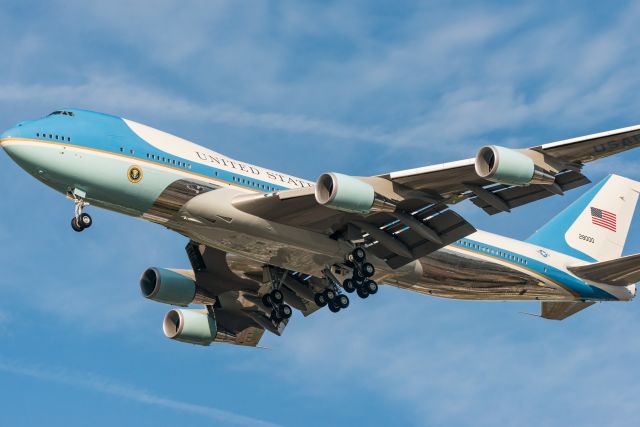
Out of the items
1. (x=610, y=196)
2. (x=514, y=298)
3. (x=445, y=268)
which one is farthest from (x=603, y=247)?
(x=445, y=268)

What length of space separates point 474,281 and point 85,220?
1604 centimetres

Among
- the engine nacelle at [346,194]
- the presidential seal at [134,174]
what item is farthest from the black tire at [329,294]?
the presidential seal at [134,174]

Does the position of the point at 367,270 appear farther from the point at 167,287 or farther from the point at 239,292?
the point at 167,287

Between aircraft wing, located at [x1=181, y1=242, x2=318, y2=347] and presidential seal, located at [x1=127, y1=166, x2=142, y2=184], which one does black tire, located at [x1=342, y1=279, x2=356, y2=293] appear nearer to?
aircraft wing, located at [x1=181, y1=242, x2=318, y2=347]

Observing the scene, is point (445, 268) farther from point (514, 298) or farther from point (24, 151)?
point (24, 151)

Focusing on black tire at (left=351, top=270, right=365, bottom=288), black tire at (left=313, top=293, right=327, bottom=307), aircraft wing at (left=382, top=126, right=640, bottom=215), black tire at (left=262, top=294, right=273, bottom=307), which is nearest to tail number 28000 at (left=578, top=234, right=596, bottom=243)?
aircraft wing at (left=382, top=126, right=640, bottom=215)

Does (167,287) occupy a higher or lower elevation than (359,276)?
lower

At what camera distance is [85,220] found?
125ft

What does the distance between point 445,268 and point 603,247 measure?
418 inches

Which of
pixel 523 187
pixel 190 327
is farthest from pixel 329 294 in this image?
pixel 523 187

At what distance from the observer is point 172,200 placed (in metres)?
38.5

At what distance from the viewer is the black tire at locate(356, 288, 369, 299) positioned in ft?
138

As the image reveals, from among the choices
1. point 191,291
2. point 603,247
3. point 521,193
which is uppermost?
point 603,247

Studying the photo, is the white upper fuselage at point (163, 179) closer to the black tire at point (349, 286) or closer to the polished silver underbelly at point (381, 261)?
the polished silver underbelly at point (381, 261)
